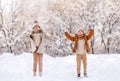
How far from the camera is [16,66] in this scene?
17.7 meters

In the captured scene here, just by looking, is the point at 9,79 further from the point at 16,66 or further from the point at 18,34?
the point at 18,34

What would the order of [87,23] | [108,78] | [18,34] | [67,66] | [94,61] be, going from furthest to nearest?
1. [18,34]
2. [87,23]
3. [94,61]
4. [67,66]
5. [108,78]

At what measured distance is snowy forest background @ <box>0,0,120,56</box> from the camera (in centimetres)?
5006

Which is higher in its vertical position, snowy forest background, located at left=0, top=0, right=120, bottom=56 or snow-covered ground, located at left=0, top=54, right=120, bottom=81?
snowy forest background, located at left=0, top=0, right=120, bottom=56

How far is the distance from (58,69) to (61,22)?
36094 millimetres

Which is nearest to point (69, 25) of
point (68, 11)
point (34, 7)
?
point (68, 11)

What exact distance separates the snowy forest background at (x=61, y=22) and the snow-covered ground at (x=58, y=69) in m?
29.7

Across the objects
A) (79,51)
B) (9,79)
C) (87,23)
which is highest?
(87,23)

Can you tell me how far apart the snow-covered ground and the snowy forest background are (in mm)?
29717

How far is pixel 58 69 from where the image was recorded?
1612cm

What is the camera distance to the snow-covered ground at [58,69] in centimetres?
1340

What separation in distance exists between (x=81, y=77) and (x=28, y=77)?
188 centimetres

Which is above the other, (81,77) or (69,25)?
(69,25)

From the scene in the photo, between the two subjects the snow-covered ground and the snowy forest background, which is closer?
the snow-covered ground
